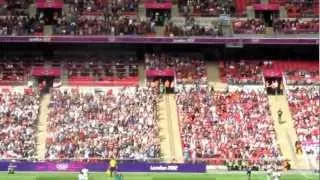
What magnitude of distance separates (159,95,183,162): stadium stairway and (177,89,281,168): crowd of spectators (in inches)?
17.1

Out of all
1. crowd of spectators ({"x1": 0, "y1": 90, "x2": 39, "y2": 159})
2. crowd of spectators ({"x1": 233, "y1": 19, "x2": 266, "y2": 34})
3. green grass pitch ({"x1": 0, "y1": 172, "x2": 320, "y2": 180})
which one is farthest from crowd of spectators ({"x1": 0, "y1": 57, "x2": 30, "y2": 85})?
crowd of spectators ({"x1": 233, "y1": 19, "x2": 266, "y2": 34})

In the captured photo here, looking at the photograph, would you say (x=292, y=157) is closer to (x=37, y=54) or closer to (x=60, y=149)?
(x=60, y=149)

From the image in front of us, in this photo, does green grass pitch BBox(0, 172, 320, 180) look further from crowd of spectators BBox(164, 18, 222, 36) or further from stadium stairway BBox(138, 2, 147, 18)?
stadium stairway BBox(138, 2, 147, 18)

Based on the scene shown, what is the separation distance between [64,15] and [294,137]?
48.8ft

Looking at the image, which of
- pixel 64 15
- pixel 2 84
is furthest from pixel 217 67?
pixel 2 84

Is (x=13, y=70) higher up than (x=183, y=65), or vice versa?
(x=13, y=70)

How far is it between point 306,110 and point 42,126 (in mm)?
14346

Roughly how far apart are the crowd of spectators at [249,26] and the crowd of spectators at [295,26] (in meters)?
0.85

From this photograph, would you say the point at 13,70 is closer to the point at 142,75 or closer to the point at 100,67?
the point at 100,67

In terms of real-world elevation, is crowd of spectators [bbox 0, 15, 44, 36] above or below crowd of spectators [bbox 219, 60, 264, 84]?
above

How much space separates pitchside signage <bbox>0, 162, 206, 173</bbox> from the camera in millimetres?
41094

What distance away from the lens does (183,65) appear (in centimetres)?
4834

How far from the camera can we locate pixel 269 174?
39.2 m

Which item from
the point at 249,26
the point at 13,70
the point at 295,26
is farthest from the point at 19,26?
the point at 295,26
